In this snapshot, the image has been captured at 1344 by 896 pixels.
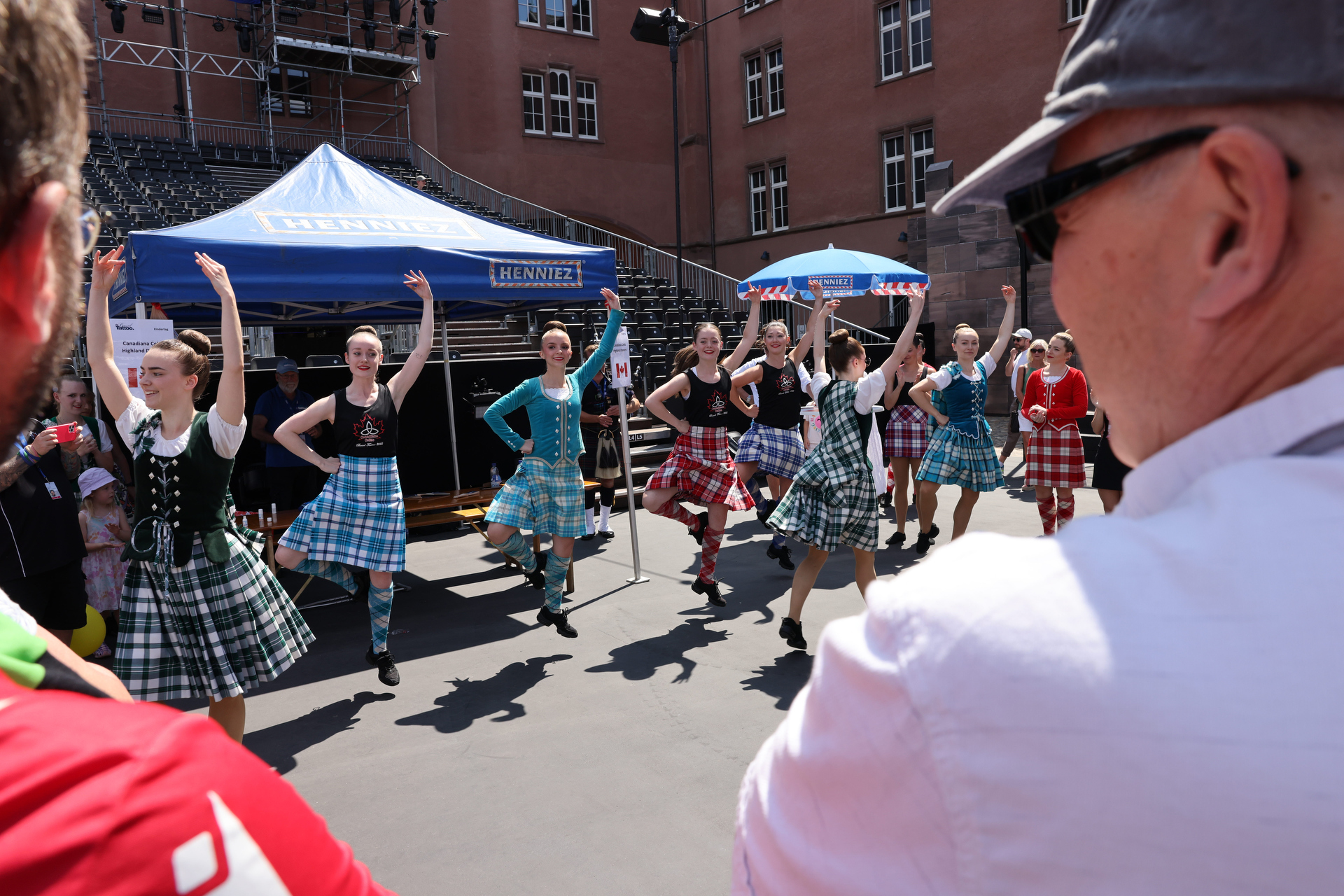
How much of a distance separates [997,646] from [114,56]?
1020 inches

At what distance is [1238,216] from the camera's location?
62 cm

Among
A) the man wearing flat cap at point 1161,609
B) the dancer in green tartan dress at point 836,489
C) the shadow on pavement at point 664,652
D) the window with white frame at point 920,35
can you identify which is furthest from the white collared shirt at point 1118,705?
the window with white frame at point 920,35

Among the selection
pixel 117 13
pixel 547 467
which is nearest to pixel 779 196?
pixel 117 13

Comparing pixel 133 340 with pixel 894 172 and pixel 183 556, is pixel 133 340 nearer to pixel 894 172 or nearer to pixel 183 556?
pixel 183 556

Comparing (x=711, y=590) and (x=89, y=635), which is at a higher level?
(x=89, y=635)

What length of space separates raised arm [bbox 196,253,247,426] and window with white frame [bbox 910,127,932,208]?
19226mm

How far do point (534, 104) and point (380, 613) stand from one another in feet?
72.6

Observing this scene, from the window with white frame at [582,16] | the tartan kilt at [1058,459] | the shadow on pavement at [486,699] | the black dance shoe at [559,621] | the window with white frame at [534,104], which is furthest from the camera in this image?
the window with white frame at [582,16]

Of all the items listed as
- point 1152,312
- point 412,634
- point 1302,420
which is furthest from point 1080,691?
point 412,634

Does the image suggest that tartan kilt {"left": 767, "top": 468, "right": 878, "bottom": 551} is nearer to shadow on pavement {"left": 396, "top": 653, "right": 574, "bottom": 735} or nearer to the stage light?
shadow on pavement {"left": 396, "top": 653, "right": 574, "bottom": 735}

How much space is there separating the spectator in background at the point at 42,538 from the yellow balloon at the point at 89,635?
0.28 metres

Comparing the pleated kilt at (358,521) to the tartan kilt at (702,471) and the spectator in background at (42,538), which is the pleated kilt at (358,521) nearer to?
the spectator in background at (42,538)

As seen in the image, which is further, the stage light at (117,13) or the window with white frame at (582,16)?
the window with white frame at (582,16)

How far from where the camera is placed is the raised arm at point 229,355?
12.2 feet
